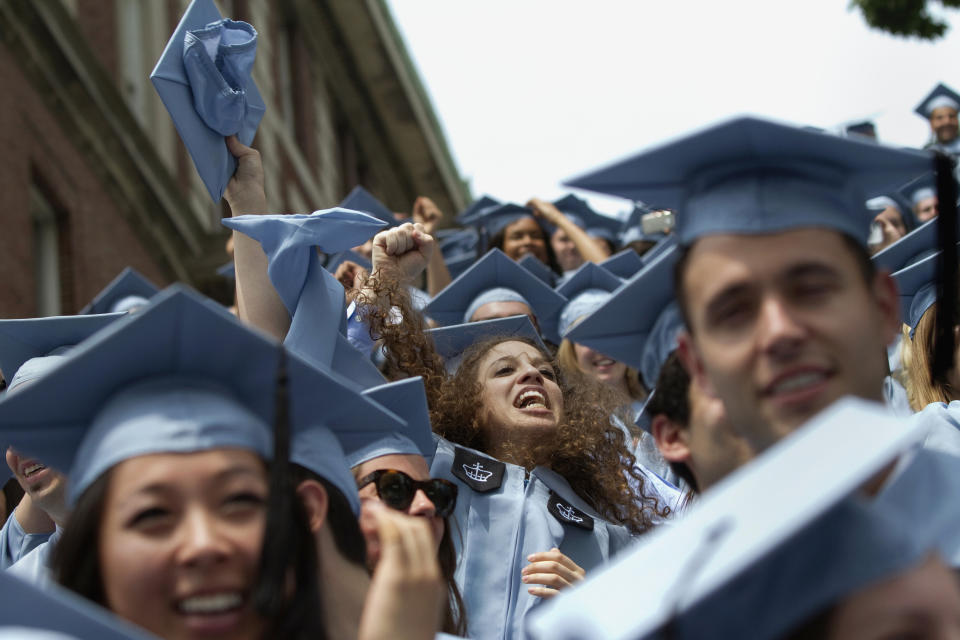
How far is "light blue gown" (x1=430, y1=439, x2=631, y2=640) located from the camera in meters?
4.48

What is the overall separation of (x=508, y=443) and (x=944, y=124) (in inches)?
231

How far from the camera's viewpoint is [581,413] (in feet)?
16.3

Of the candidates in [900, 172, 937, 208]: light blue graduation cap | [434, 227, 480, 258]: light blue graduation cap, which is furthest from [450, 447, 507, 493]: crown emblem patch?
[900, 172, 937, 208]: light blue graduation cap

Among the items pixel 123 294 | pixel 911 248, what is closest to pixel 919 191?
pixel 911 248

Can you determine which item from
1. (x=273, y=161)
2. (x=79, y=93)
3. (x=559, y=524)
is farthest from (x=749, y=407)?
(x=273, y=161)

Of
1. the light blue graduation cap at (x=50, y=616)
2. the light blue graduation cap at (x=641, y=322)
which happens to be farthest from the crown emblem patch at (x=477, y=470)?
the light blue graduation cap at (x=50, y=616)

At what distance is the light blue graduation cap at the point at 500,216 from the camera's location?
8562 millimetres

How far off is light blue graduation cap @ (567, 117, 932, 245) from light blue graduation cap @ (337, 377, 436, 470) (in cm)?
107

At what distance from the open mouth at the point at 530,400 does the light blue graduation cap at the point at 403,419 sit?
3.37ft

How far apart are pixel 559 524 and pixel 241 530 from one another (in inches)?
86.6

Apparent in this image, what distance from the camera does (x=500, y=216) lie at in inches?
339

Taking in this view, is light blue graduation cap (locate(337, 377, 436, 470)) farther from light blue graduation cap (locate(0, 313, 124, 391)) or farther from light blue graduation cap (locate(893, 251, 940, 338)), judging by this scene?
light blue graduation cap (locate(893, 251, 940, 338))

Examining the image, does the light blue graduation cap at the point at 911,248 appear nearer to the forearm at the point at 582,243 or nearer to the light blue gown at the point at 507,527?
the light blue gown at the point at 507,527

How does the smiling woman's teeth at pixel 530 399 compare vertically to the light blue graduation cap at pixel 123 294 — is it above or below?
above
